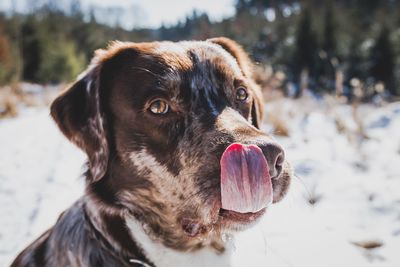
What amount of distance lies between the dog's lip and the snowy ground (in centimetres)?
40

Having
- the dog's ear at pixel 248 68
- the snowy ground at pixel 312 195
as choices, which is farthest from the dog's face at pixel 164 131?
the snowy ground at pixel 312 195

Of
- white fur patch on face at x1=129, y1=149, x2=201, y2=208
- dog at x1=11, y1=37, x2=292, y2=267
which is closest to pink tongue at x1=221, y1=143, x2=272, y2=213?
dog at x1=11, y1=37, x2=292, y2=267

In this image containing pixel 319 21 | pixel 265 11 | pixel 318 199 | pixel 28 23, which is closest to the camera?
pixel 318 199

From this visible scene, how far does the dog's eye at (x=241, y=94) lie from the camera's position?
254 cm

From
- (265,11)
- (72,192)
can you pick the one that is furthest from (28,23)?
(265,11)

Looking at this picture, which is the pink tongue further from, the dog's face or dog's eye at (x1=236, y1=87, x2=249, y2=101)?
dog's eye at (x1=236, y1=87, x2=249, y2=101)

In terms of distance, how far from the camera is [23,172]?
213 inches

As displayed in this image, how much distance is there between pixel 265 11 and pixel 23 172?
5241 centimetres

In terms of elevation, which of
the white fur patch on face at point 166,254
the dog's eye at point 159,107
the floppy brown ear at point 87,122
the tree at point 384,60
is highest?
the dog's eye at point 159,107

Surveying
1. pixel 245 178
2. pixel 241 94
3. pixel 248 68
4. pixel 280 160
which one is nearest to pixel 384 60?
pixel 248 68

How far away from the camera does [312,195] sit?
3.87 m

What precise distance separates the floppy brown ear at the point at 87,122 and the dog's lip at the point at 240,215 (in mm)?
796

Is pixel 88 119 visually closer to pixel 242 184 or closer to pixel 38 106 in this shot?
pixel 242 184

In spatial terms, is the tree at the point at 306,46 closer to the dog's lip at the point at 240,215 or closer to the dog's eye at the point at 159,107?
the dog's eye at the point at 159,107
